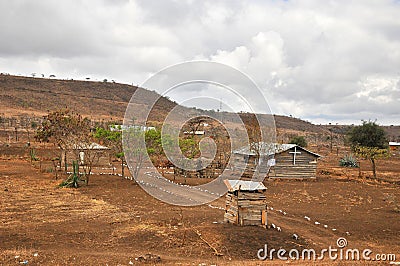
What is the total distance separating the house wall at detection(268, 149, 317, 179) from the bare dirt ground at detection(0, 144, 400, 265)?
381 inches

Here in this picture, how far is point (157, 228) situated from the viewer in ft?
44.3

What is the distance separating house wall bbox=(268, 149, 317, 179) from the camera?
3306cm

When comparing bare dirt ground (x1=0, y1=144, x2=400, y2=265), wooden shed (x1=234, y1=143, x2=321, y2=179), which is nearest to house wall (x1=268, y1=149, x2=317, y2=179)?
wooden shed (x1=234, y1=143, x2=321, y2=179)

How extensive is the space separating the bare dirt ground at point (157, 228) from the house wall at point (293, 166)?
9.69 m

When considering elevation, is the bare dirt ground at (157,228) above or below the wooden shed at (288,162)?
below

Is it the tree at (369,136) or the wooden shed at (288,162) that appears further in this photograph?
the tree at (369,136)

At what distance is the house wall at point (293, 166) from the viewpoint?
33062 mm

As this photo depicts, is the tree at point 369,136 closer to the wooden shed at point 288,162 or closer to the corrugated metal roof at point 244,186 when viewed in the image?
the wooden shed at point 288,162

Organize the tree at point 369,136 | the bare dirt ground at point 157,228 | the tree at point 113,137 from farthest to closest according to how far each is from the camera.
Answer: the tree at point 369,136
the tree at point 113,137
the bare dirt ground at point 157,228

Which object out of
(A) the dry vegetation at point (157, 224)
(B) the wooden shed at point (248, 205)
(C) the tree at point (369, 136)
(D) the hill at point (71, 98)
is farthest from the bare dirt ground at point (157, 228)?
(D) the hill at point (71, 98)

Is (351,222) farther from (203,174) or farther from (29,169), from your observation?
(29,169)

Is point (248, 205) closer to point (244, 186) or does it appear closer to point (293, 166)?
point (244, 186)

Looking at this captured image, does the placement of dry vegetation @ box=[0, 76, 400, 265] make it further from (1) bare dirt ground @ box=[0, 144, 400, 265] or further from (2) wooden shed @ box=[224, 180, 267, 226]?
(2) wooden shed @ box=[224, 180, 267, 226]

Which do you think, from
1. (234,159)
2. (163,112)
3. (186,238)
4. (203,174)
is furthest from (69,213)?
(163,112)
